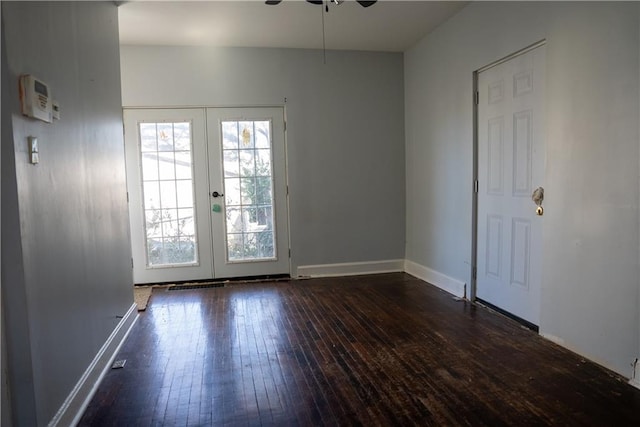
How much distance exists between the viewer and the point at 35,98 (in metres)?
1.85

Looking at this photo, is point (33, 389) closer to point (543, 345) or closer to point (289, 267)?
point (543, 345)

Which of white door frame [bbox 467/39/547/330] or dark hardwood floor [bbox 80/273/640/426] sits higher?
white door frame [bbox 467/39/547/330]

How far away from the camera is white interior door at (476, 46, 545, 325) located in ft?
10.4

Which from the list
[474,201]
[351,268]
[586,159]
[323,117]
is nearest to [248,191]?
[323,117]

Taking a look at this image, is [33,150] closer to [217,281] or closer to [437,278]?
[217,281]

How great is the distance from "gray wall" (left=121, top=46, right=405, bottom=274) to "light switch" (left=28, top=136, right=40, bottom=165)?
3124 millimetres

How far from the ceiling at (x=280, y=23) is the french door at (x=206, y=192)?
2.61 ft

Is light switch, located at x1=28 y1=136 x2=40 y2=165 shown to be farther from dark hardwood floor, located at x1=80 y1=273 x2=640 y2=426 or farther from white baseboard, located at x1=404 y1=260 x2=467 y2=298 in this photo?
white baseboard, located at x1=404 y1=260 x2=467 y2=298

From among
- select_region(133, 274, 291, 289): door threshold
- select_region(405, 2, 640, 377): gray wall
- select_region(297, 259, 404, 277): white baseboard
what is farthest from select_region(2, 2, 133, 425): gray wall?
select_region(405, 2, 640, 377): gray wall

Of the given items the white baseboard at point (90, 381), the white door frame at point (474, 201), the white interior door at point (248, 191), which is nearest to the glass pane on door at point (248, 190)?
the white interior door at point (248, 191)

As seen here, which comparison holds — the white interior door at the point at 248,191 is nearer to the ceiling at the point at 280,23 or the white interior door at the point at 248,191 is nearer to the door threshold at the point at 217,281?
the door threshold at the point at 217,281

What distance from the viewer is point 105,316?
2828mm

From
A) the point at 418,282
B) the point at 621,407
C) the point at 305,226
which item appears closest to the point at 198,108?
the point at 305,226

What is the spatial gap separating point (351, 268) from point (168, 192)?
2.42 metres
